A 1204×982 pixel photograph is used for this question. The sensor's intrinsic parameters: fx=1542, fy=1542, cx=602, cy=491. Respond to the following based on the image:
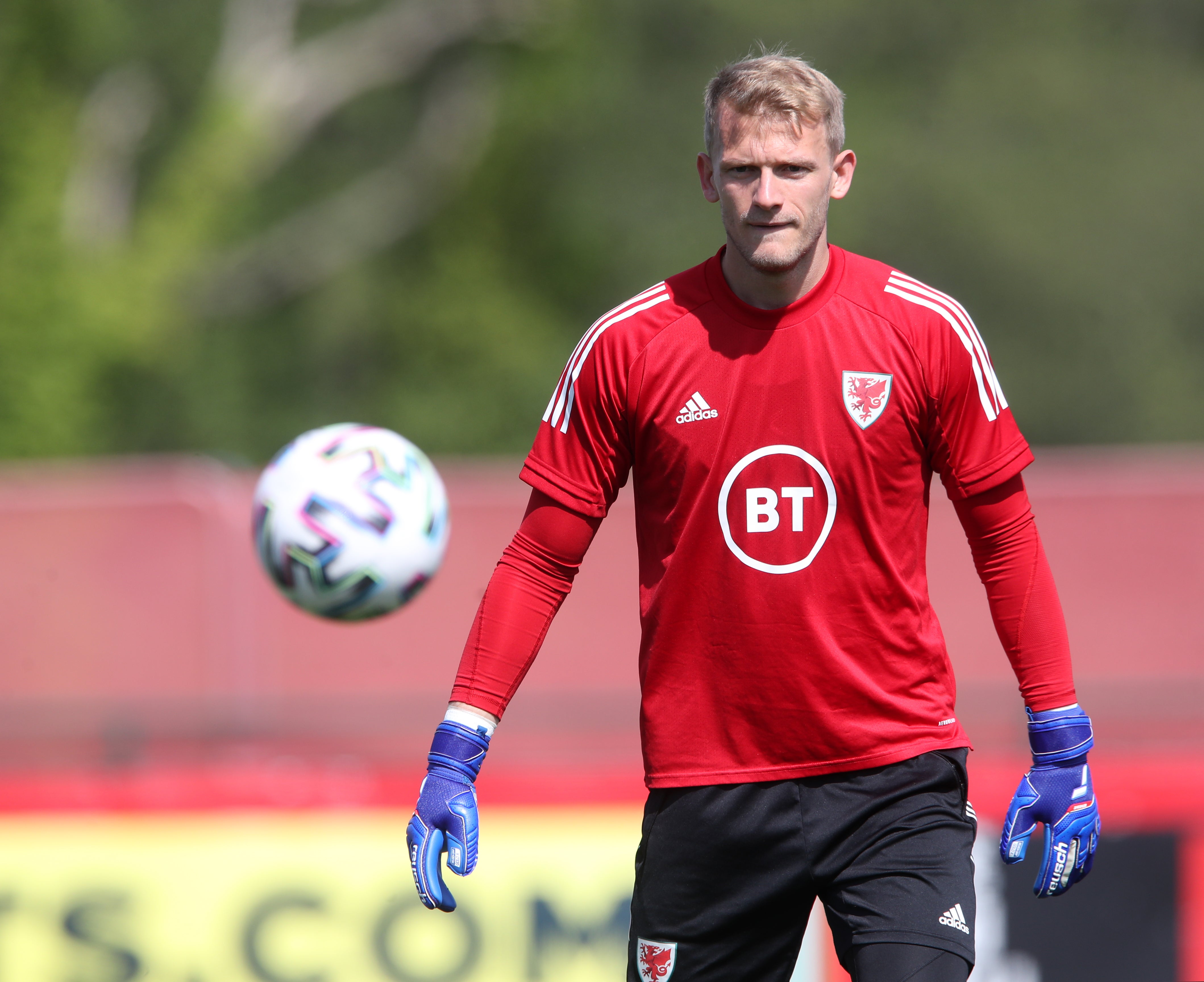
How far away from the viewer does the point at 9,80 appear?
1769cm

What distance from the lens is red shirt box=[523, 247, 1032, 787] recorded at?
316 centimetres

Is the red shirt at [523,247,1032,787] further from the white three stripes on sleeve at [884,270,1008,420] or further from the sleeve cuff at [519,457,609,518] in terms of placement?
the sleeve cuff at [519,457,609,518]

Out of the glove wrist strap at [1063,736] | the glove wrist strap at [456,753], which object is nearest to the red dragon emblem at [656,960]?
the glove wrist strap at [456,753]

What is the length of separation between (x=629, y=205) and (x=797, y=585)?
2015cm

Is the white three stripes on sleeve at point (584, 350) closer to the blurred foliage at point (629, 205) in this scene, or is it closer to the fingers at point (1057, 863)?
the fingers at point (1057, 863)

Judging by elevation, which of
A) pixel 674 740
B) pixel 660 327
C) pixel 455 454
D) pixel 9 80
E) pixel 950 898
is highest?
pixel 9 80

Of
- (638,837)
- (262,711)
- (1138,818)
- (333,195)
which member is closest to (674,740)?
(638,837)

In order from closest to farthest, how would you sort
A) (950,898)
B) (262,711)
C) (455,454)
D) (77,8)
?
1. (950,898)
2. (262,711)
3. (77,8)
4. (455,454)

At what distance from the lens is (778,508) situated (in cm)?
317

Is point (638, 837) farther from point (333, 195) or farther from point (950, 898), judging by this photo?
point (333, 195)

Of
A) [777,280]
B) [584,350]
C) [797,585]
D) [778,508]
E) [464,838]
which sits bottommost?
[464,838]

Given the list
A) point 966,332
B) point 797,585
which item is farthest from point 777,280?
point 797,585

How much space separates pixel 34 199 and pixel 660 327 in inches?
633

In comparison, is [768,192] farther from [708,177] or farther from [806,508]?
[806,508]
